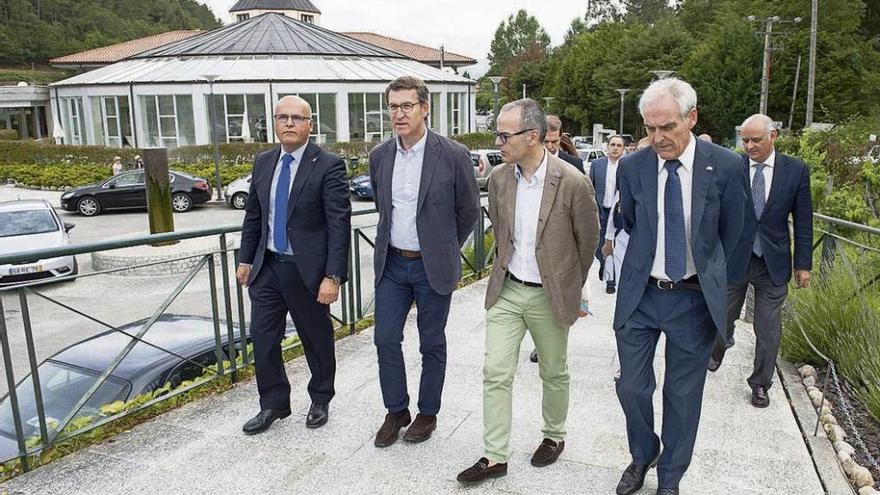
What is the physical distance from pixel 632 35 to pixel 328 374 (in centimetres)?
5994

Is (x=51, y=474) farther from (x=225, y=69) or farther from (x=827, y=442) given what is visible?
(x=225, y=69)

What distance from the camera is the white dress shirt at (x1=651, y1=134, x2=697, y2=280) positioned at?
3043mm

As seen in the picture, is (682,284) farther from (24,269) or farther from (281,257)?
(24,269)

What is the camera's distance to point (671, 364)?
3182mm

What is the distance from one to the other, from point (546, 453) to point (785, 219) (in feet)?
7.21

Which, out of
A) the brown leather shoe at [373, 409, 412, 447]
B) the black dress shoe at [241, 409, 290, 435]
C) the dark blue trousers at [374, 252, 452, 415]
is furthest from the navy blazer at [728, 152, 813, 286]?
the black dress shoe at [241, 409, 290, 435]

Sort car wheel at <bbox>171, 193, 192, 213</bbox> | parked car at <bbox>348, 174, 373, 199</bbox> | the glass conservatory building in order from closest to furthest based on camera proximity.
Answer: car wheel at <bbox>171, 193, 192, 213</bbox>, parked car at <bbox>348, 174, 373, 199</bbox>, the glass conservatory building

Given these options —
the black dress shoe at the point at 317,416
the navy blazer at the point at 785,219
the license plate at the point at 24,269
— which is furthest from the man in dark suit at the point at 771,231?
the license plate at the point at 24,269

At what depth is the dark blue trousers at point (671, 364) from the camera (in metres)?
3.09

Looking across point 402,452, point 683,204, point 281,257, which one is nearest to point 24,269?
point 281,257

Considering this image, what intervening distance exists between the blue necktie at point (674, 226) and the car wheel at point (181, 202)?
22.3m

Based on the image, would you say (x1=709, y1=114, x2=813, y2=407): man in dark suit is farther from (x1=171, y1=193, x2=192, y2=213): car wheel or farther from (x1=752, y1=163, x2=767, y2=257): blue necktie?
(x1=171, y1=193, x2=192, y2=213): car wheel

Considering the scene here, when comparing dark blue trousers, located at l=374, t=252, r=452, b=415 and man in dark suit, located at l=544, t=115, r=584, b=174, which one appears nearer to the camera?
dark blue trousers, located at l=374, t=252, r=452, b=415

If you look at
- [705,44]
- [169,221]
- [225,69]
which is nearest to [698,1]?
[705,44]
